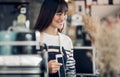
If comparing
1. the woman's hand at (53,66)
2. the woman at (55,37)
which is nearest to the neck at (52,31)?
the woman at (55,37)

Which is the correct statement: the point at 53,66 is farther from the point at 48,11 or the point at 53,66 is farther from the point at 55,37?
the point at 48,11

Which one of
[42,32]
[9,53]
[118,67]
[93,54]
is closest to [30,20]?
[42,32]

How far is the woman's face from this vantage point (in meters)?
4.44

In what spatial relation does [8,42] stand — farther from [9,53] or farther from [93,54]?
[93,54]

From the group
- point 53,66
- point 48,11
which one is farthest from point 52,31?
point 53,66

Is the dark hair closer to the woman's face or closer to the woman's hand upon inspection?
the woman's face

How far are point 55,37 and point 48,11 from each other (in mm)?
323

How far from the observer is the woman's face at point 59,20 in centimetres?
444

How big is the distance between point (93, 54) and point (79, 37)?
0.26 meters

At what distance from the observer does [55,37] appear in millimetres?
4441

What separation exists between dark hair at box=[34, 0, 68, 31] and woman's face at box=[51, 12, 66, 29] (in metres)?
0.04

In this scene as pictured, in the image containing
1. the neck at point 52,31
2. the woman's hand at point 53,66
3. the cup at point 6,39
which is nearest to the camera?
the cup at point 6,39

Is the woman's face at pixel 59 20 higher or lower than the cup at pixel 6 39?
higher

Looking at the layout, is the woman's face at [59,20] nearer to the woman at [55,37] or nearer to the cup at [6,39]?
the woman at [55,37]
